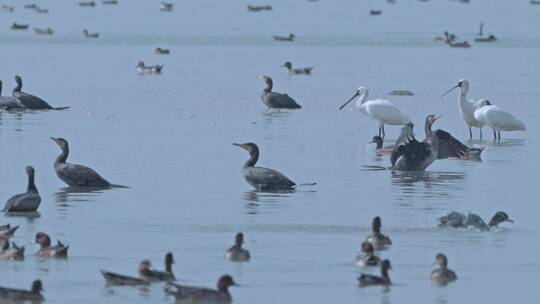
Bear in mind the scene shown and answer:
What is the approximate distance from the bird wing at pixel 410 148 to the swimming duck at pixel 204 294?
10070 millimetres

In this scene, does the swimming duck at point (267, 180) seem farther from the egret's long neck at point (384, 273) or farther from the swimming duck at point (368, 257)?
the egret's long neck at point (384, 273)

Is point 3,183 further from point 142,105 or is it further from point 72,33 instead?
→ point 72,33

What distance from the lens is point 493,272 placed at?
14.1 meters

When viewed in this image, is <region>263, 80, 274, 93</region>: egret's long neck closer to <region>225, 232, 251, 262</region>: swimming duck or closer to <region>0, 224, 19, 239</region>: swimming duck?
<region>0, 224, 19, 239</region>: swimming duck

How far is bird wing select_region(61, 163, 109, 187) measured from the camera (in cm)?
1947

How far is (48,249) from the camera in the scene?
14.2 metres

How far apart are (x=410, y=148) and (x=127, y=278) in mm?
9863

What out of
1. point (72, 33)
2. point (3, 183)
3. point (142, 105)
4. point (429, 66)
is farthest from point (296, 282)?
point (72, 33)

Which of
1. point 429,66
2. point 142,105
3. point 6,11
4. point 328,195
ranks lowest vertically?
point 328,195

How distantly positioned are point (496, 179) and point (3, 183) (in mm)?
6347

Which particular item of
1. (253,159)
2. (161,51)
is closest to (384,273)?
(253,159)

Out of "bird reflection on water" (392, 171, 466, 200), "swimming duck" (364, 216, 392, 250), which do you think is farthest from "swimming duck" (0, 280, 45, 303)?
"bird reflection on water" (392, 171, 466, 200)

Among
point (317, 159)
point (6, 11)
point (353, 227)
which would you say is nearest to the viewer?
point (353, 227)

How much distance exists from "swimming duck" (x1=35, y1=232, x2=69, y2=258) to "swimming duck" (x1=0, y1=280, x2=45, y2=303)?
1922 mm
